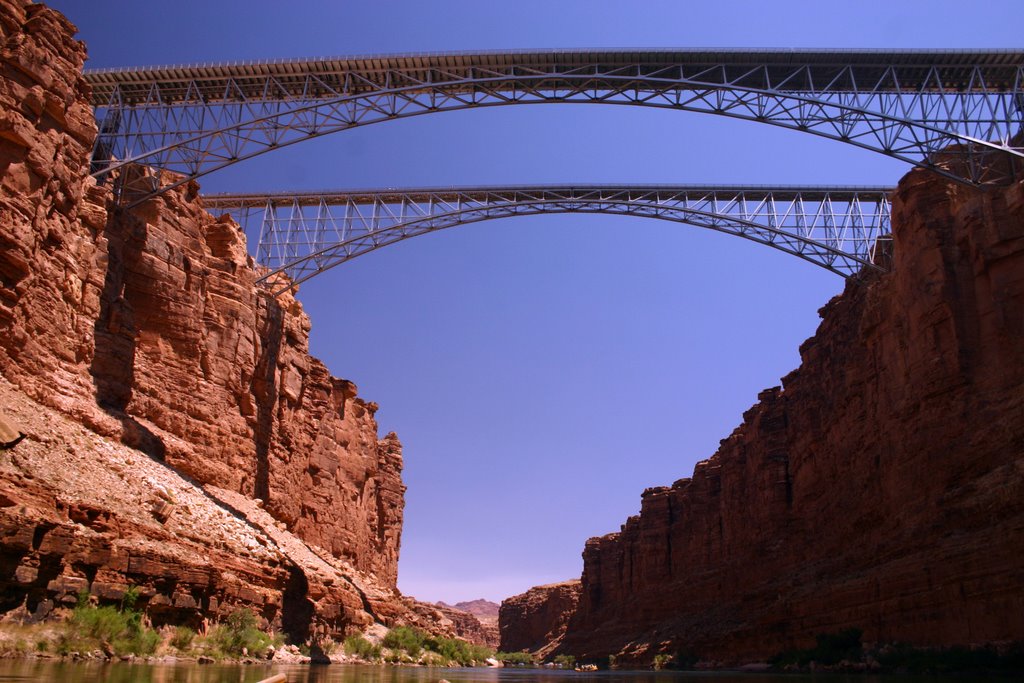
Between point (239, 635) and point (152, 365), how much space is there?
10822mm

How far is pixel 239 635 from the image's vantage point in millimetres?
20438

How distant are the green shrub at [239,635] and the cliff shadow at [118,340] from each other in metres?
6.11

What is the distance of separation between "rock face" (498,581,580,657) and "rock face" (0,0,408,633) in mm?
62667

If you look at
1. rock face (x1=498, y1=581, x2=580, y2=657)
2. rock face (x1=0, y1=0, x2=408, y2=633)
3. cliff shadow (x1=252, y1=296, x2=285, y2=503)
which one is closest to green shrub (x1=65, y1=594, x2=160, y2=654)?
rock face (x1=0, y1=0, x2=408, y2=633)

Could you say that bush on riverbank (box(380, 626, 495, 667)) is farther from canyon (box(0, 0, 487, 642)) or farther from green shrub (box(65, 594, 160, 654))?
green shrub (box(65, 594, 160, 654))

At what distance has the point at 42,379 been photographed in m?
21.3

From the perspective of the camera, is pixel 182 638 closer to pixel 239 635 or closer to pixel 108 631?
pixel 239 635

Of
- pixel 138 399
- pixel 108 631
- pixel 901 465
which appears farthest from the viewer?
pixel 901 465

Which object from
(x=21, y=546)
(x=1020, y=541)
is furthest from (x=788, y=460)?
(x=21, y=546)

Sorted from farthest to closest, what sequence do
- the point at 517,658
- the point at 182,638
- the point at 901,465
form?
the point at 517,658 → the point at 901,465 → the point at 182,638

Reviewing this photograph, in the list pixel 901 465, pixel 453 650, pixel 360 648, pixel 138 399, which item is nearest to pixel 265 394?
pixel 138 399

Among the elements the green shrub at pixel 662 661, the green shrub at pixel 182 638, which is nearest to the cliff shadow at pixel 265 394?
the green shrub at pixel 182 638

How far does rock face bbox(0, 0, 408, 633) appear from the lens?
1945 cm

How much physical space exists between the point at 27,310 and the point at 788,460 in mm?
41725
